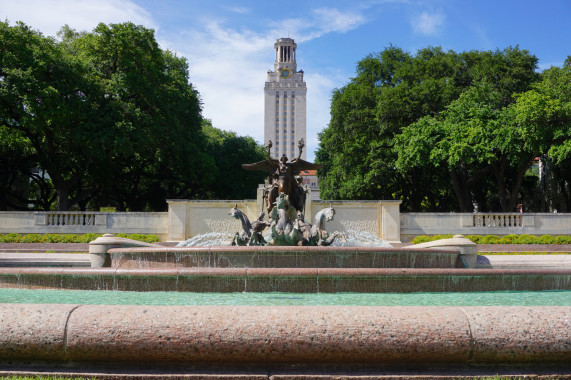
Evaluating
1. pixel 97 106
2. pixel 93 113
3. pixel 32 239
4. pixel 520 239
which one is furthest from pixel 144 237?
pixel 520 239

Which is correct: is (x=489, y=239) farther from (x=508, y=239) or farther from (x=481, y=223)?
(x=481, y=223)

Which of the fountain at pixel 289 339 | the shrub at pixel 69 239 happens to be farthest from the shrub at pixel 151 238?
the fountain at pixel 289 339

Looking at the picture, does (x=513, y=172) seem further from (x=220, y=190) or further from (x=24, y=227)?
(x=24, y=227)

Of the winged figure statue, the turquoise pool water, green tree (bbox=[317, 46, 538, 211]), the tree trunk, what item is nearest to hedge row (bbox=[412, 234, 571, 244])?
green tree (bbox=[317, 46, 538, 211])

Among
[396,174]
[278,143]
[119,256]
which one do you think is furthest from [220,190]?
[278,143]

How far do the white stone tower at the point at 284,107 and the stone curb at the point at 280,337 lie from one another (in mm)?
142935

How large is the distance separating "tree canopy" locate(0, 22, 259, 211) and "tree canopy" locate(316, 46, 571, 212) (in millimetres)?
13841

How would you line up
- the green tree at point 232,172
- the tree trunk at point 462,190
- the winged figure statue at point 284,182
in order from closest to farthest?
the winged figure statue at point 284,182 → the tree trunk at point 462,190 → the green tree at point 232,172

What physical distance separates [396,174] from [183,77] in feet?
73.0

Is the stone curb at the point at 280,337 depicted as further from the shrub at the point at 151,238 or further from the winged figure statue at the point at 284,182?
the shrub at the point at 151,238

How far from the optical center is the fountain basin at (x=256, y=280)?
935cm

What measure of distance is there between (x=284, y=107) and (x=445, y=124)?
4715 inches

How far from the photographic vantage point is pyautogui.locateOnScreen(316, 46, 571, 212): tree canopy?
30.1 meters

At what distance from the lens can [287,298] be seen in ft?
27.6
